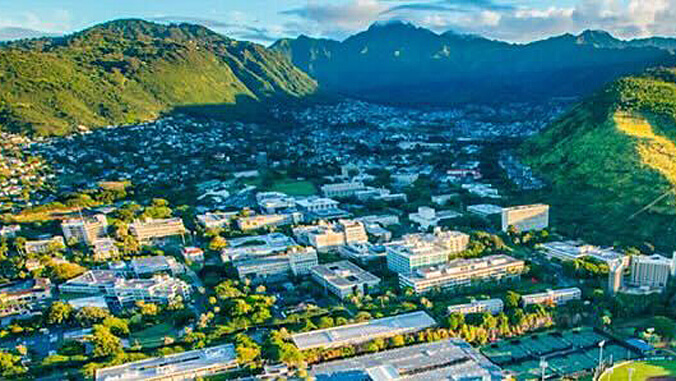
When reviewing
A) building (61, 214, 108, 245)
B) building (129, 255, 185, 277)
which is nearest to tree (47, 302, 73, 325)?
building (129, 255, 185, 277)

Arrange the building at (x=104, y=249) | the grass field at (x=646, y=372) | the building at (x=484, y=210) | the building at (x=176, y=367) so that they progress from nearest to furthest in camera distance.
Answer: the grass field at (x=646, y=372), the building at (x=176, y=367), the building at (x=104, y=249), the building at (x=484, y=210)

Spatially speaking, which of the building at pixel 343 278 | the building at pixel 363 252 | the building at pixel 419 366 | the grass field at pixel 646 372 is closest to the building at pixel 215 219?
the building at pixel 363 252

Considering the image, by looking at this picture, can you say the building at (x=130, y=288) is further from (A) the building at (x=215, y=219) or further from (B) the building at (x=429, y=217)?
(B) the building at (x=429, y=217)

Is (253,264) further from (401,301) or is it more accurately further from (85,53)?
(85,53)

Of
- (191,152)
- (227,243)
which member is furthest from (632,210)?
(191,152)

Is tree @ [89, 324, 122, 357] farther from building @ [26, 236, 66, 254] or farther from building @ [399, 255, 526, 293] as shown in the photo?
building @ [26, 236, 66, 254]

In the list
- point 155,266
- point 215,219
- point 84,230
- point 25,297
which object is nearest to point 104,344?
point 25,297
